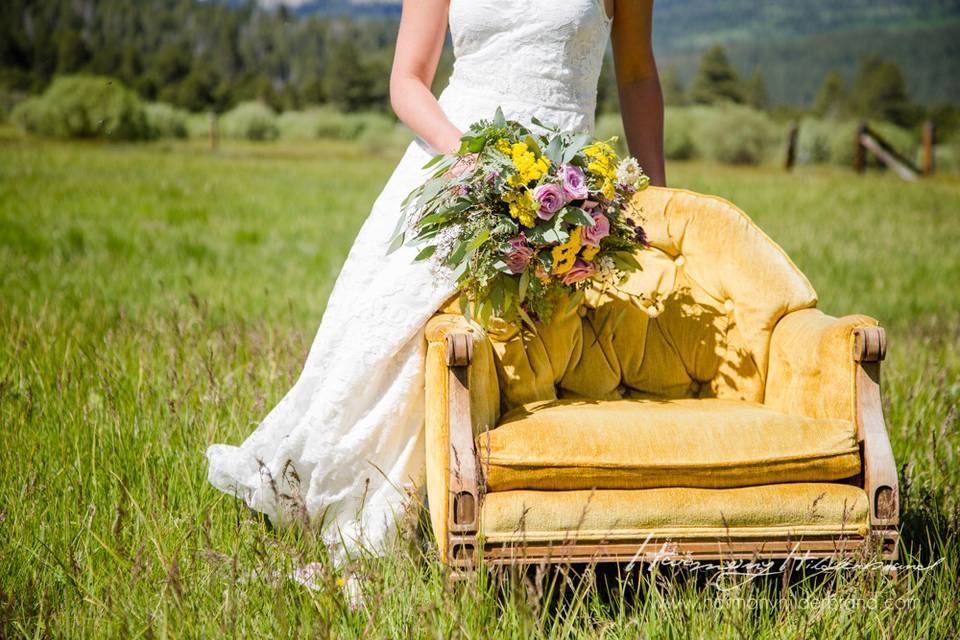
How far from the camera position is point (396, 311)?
290 centimetres

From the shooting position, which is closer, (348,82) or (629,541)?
(629,541)

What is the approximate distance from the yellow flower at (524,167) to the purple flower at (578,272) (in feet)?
0.99

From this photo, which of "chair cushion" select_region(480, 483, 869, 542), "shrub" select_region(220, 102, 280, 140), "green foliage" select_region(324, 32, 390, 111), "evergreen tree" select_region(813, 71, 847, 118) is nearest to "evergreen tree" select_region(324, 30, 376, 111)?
"green foliage" select_region(324, 32, 390, 111)

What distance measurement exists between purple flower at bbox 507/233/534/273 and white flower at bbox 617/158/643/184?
1.19 feet

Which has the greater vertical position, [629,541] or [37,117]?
[37,117]

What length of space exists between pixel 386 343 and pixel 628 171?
96 centimetres

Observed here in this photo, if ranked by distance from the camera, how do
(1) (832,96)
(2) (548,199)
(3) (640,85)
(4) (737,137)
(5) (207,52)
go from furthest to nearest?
(1) (832,96) < (5) (207,52) < (4) (737,137) < (3) (640,85) < (2) (548,199)

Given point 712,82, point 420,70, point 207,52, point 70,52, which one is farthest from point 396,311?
point 207,52

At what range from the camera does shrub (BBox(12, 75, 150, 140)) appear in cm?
3020

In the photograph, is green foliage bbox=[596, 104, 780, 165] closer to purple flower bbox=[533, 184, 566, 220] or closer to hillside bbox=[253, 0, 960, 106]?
hillside bbox=[253, 0, 960, 106]

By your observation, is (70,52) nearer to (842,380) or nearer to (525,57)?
(525,57)

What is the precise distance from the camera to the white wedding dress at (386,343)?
114 inches

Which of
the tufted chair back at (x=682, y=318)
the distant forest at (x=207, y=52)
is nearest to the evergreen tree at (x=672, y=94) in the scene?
the distant forest at (x=207, y=52)

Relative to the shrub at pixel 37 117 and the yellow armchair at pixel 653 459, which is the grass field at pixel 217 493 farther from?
the shrub at pixel 37 117
